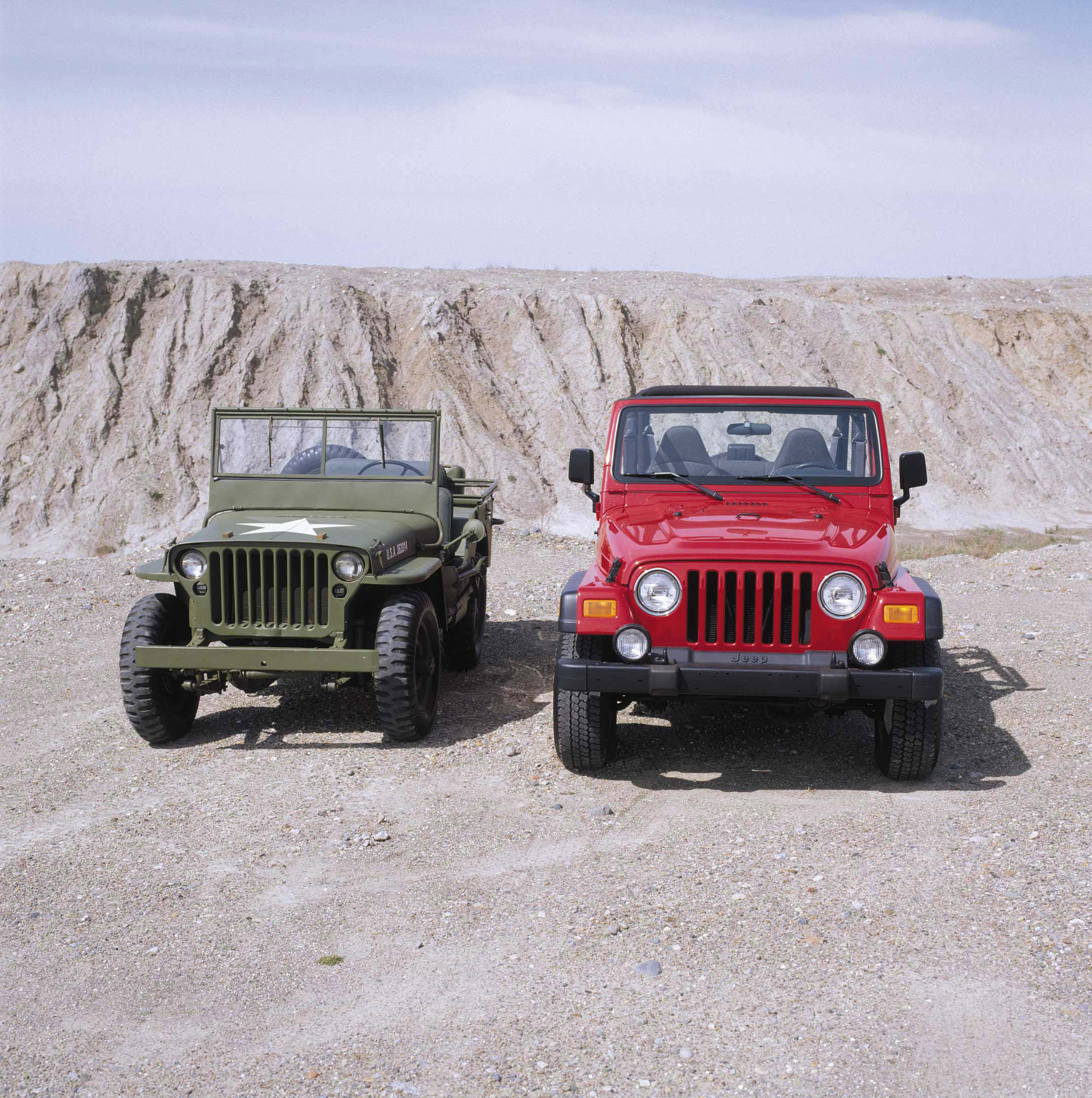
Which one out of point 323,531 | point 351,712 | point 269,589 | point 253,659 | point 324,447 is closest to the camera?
point 253,659

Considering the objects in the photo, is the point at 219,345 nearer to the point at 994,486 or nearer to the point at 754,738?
the point at 994,486

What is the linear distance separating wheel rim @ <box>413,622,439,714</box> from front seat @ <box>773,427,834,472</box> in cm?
245

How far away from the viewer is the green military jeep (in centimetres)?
668

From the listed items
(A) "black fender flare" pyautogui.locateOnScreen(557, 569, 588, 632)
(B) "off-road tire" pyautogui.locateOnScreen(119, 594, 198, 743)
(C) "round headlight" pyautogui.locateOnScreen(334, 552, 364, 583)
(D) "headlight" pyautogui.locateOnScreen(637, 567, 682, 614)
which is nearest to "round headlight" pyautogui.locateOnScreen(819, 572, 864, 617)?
(D) "headlight" pyautogui.locateOnScreen(637, 567, 682, 614)

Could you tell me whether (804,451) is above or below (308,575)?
above

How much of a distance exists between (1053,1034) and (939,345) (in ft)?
89.0

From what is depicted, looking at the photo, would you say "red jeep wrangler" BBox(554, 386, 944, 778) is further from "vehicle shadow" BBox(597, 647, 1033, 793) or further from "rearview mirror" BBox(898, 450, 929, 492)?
"vehicle shadow" BBox(597, 647, 1033, 793)

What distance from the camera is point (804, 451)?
6.94 meters

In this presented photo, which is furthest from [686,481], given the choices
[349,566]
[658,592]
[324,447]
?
[324,447]

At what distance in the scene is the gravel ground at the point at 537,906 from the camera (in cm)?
344

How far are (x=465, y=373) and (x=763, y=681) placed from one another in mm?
20034

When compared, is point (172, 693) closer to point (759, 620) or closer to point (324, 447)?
point (324, 447)

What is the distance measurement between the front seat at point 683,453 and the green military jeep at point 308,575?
1638 millimetres

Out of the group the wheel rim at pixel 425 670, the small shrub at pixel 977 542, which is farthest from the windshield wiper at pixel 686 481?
the small shrub at pixel 977 542
